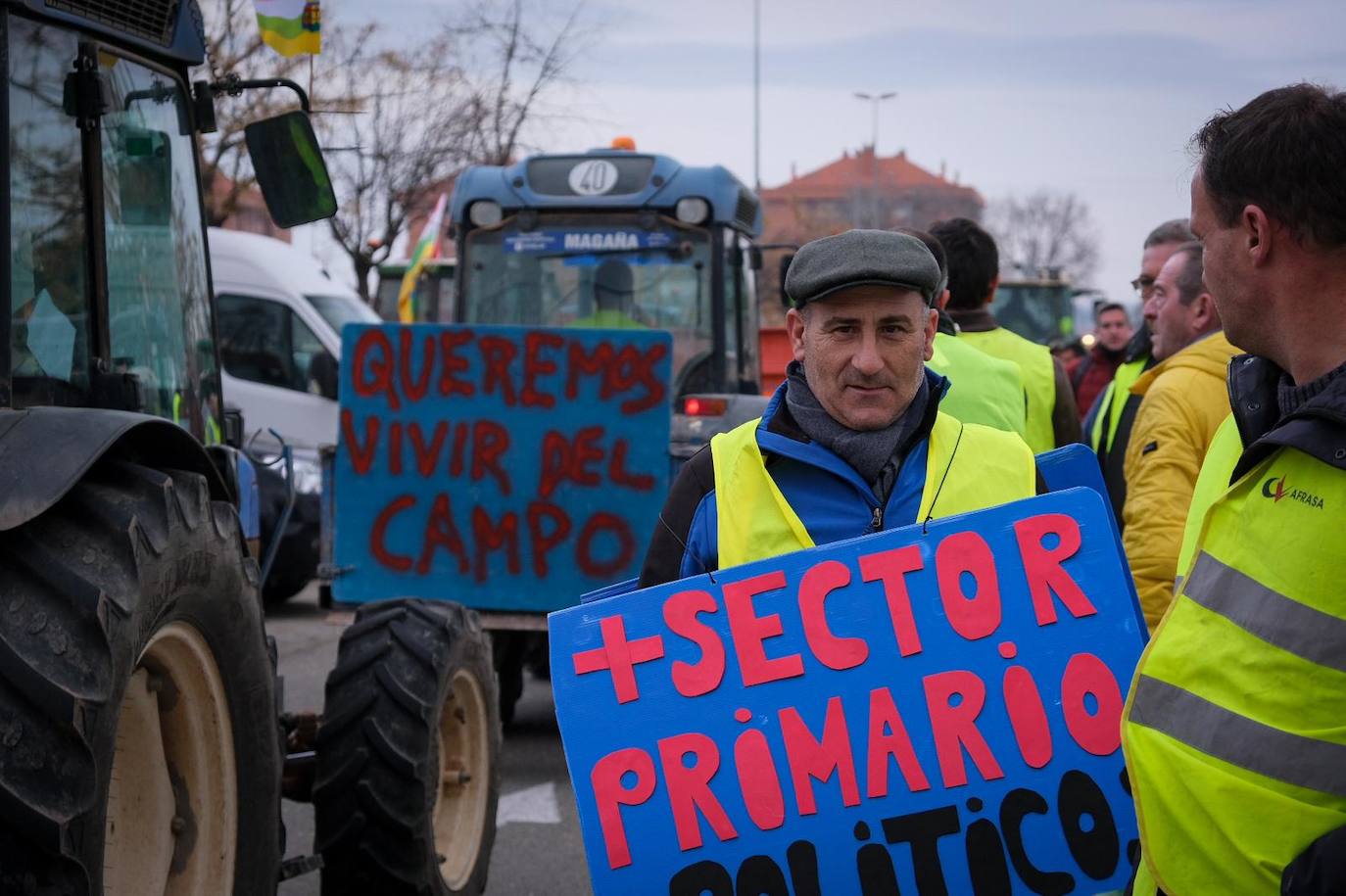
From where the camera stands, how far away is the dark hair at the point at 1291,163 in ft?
6.98

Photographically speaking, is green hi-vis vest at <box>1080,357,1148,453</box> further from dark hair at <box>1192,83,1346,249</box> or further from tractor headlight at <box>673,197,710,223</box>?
tractor headlight at <box>673,197,710,223</box>

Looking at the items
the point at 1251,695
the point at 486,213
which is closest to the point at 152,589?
the point at 1251,695

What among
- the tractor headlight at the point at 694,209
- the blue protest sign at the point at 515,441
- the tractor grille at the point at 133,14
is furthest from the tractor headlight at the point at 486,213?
the tractor grille at the point at 133,14

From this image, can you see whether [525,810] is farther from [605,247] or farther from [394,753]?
[605,247]

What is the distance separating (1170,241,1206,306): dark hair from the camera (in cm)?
504

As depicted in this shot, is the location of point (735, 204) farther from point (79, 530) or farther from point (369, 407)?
point (79, 530)

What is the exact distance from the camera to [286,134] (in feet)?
16.3

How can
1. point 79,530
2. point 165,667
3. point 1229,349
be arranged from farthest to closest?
point 1229,349
point 165,667
point 79,530

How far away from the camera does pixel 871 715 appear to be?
2.72 m

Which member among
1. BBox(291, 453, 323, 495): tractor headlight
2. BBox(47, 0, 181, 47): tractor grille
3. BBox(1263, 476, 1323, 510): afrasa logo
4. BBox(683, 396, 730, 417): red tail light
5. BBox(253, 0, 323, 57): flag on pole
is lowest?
BBox(291, 453, 323, 495): tractor headlight

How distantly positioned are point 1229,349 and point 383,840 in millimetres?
2770

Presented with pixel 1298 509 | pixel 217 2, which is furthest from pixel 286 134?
pixel 217 2

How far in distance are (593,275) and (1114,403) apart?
5.36 metres

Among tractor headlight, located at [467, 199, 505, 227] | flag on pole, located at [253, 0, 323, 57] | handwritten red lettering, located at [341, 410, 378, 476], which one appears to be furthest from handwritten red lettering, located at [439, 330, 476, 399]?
tractor headlight, located at [467, 199, 505, 227]
